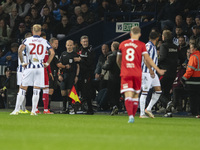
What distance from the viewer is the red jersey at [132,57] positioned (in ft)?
36.8

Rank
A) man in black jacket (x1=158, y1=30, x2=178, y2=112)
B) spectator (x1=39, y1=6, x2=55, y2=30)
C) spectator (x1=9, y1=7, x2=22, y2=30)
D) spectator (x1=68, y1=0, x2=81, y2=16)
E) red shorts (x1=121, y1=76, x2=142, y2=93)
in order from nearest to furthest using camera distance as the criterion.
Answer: red shorts (x1=121, y1=76, x2=142, y2=93) < man in black jacket (x1=158, y1=30, x2=178, y2=112) < spectator (x1=68, y1=0, x2=81, y2=16) < spectator (x1=39, y1=6, x2=55, y2=30) < spectator (x1=9, y1=7, x2=22, y2=30)

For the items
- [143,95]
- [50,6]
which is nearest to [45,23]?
[50,6]

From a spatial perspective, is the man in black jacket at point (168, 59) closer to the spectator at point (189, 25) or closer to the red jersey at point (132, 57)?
the spectator at point (189, 25)

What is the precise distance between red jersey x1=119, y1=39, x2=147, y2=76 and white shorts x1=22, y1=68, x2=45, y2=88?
3.57 metres

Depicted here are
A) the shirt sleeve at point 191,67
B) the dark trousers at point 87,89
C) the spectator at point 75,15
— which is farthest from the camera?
the spectator at point 75,15

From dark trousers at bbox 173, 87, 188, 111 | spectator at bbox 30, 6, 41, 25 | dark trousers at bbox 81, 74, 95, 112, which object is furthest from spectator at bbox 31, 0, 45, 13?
dark trousers at bbox 173, 87, 188, 111

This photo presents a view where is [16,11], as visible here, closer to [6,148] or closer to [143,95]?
[143,95]

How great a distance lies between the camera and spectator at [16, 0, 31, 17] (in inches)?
973

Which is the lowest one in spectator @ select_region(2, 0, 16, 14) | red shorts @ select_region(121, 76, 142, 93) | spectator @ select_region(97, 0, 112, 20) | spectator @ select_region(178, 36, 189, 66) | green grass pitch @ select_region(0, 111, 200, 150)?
green grass pitch @ select_region(0, 111, 200, 150)

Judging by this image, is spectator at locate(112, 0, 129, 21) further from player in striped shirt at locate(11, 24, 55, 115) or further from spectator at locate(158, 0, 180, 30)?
player in striped shirt at locate(11, 24, 55, 115)

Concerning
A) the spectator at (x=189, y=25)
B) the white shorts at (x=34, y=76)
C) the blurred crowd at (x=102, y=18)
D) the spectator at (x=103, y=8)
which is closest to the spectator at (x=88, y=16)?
the blurred crowd at (x=102, y=18)

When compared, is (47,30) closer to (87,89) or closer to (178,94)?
(87,89)

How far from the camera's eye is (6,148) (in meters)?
6.28

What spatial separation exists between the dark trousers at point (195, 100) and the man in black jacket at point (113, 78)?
2169 millimetres
